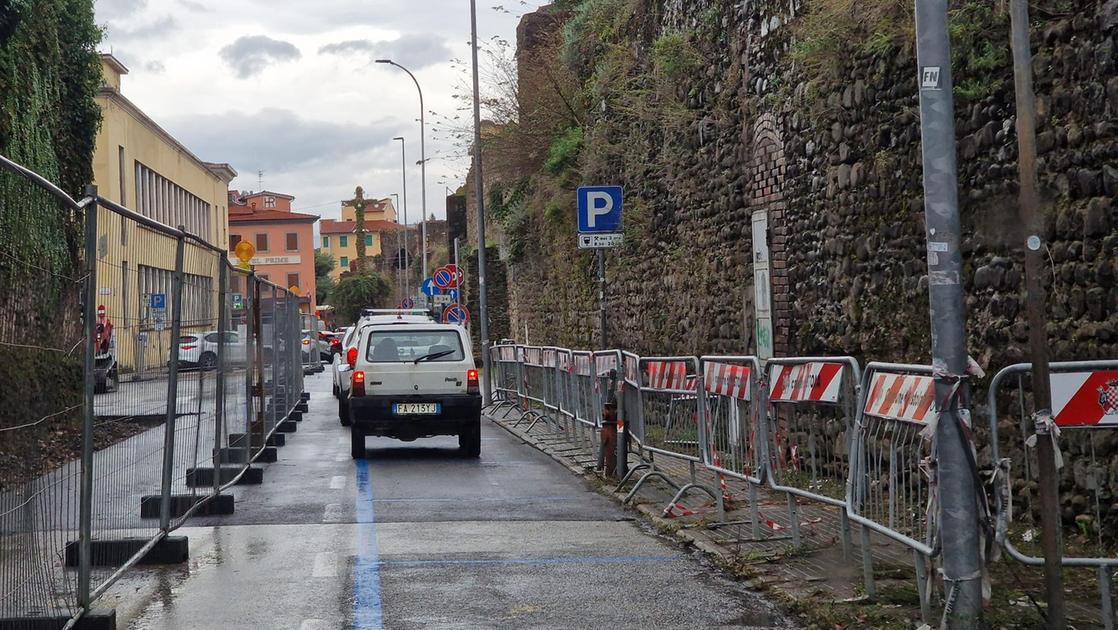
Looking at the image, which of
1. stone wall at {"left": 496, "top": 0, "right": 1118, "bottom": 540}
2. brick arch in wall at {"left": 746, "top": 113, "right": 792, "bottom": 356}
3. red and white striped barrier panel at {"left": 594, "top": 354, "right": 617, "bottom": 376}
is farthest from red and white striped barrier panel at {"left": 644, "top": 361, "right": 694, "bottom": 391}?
brick arch in wall at {"left": 746, "top": 113, "right": 792, "bottom": 356}

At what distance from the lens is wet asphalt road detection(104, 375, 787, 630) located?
7348 millimetres

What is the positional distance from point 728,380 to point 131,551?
436cm

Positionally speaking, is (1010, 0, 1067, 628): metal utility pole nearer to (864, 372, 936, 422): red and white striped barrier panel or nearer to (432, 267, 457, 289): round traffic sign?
(864, 372, 936, 422): red and white striped barrier panel

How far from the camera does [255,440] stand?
49.9 feet

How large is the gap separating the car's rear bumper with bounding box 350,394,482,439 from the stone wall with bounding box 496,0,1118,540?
3.21 metres

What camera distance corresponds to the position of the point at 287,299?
896 inches

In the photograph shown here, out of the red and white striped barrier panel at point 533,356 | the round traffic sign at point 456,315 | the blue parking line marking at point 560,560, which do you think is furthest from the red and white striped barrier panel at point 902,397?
the round traffic sign at point 456,315

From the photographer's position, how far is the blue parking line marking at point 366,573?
7.24 metres

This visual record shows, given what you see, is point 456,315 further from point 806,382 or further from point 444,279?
point 806,382

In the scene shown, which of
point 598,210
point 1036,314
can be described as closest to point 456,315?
point 598,210

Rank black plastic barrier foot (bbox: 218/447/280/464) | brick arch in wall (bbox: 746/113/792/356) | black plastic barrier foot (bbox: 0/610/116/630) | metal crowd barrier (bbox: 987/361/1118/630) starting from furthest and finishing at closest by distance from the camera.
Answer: brick arch in wall (bbox: 746/113/792/356), black plastic barrier foot (bbox: 218/447/280/464), metal crowd barrier (bbox: 987/361/1118/630), black plastic barrier foot (bbox: 0/610/116/630)

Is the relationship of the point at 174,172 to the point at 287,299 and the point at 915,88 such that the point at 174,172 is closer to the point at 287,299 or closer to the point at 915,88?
the point at 287,299

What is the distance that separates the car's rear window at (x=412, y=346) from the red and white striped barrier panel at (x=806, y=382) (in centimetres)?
838

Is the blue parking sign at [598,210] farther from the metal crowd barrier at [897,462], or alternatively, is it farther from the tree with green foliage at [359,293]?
the tree with green foliage at [359,293]
